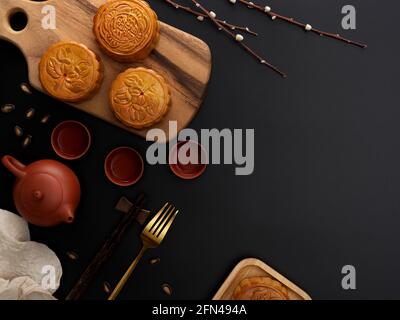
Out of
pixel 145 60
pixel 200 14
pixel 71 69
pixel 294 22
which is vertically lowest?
pixel 71 69

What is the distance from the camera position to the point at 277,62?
1.77 metres

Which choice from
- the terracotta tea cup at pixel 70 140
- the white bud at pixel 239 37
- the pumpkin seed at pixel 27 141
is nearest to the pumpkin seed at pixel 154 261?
the terracotta tea cup at pixel 70 140

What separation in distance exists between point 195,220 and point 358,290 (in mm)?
696

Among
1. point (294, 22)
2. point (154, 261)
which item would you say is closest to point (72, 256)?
point (154, 261)

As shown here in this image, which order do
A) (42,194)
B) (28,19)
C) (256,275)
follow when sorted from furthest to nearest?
1. (256,275)
2. (28,19)
3. (42,194)

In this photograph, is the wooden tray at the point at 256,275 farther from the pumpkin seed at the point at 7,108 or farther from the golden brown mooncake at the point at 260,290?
the pumpkin seed at the point at 7,108

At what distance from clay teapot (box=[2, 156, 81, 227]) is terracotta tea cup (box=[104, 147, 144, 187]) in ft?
0.61

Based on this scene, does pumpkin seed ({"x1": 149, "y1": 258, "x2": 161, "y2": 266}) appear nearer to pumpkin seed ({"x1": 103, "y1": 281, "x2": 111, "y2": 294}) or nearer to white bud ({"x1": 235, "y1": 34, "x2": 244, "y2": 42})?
pumpkin seed ({"x1": 103, "y1": 281, "x2": 111, "y2": 294})

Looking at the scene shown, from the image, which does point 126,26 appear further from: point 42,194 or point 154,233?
point 154,233

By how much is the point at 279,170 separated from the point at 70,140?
83cm

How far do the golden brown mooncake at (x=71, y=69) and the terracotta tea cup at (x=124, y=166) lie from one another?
29 centimetres

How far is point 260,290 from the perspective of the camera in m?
1.64

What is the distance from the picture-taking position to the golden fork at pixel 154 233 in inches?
65.2

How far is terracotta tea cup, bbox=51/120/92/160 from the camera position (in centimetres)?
172
